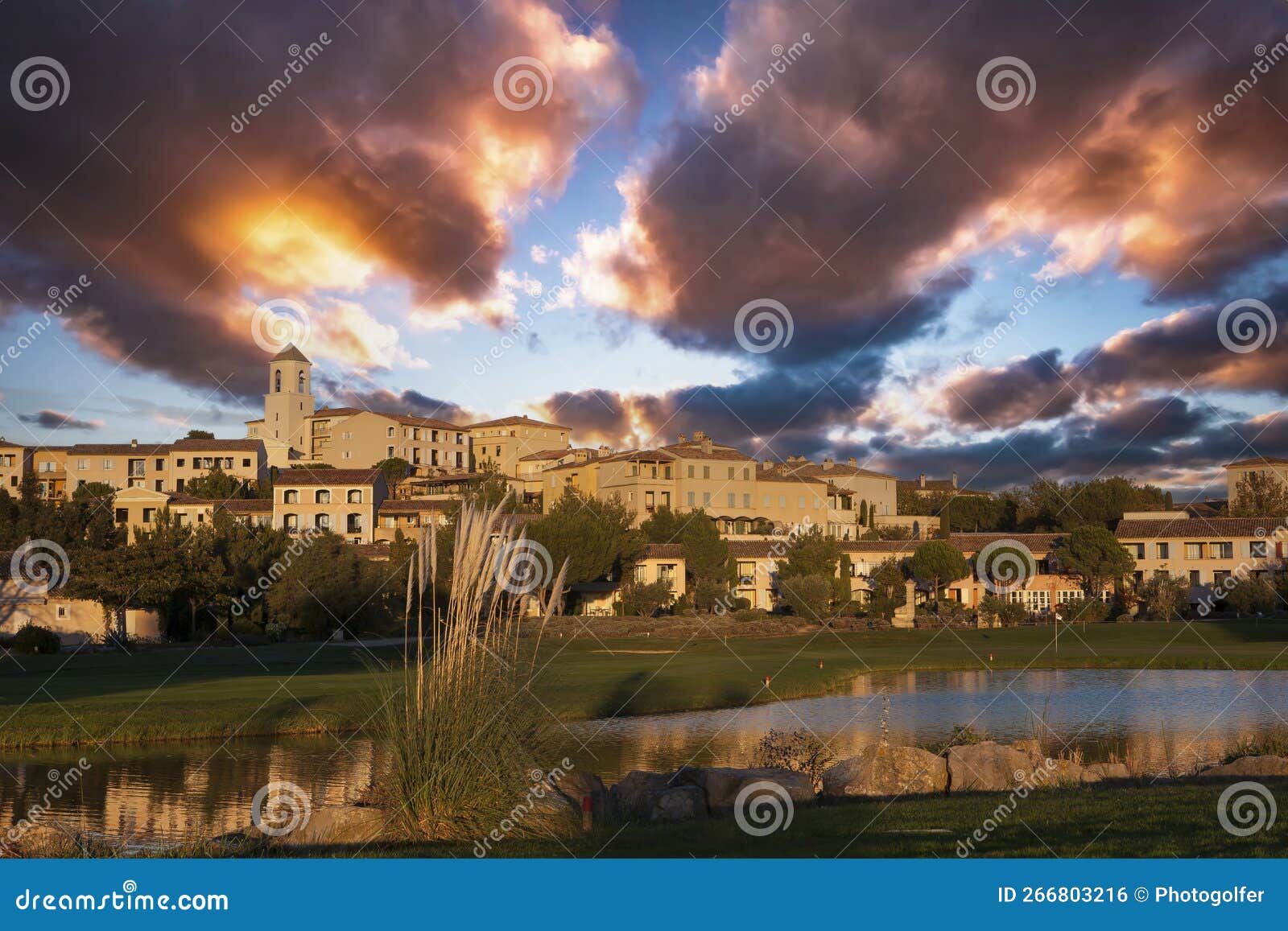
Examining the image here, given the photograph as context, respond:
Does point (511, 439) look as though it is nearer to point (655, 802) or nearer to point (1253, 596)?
point (1253, 596)

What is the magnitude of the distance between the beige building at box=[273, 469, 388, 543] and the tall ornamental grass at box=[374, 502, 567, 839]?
84.1 metres

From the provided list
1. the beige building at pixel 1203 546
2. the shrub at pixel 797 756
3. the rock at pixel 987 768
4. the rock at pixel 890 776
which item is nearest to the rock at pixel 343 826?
the rock at pixel 890 776

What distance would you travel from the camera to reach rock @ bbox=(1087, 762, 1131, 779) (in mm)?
16672

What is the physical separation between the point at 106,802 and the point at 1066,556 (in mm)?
67085

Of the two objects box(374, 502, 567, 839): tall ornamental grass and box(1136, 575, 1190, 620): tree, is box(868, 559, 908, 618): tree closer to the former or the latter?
box(1136, 575, 1190, 620): tree

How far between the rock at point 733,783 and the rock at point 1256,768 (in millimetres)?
6002

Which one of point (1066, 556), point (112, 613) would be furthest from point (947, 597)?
point (112, 613)

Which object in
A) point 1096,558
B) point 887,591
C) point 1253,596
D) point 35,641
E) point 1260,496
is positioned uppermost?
point 1260,496

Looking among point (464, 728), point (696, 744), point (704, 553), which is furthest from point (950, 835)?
point (704, 553)

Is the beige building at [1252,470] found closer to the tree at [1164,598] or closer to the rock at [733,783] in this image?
the tree at [1164,598]

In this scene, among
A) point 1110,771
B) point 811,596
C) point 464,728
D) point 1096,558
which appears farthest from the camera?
point 1096,558

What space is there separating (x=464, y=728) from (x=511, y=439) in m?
128

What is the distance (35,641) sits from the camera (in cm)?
4688

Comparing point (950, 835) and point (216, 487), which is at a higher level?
point (216, 487)
